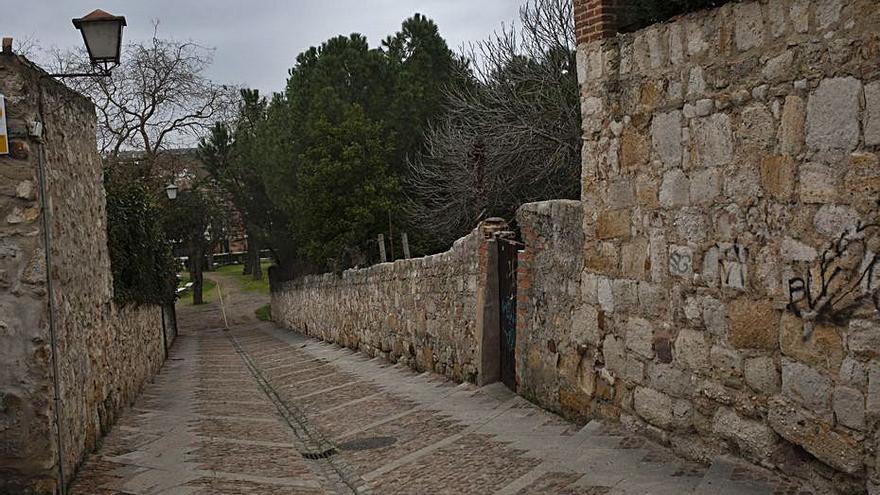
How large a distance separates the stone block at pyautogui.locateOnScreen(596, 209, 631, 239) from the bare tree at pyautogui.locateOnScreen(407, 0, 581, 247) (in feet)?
30.1

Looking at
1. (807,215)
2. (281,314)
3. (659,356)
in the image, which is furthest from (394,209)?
(807,215)

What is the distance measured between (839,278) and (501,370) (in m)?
5.29

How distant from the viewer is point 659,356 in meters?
6.07

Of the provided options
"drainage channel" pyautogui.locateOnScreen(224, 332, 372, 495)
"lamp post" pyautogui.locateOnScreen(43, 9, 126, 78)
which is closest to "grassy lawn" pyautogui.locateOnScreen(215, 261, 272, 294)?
"drainage channel" pyautogui.locateOnScreen(224, 332, 372, 495)

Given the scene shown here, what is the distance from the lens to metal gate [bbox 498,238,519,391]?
8.96 m

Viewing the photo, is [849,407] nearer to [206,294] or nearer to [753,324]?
[753,324]

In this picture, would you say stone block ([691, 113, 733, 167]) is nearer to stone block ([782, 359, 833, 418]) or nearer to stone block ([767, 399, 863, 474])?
stone block ([782, 359, 833, 418])

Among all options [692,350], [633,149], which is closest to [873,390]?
[692,350]

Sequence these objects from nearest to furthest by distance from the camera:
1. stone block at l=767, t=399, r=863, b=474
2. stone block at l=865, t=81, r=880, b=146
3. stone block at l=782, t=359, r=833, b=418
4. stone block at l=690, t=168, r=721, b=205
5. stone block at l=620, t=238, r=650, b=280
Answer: stone block at l=865, t=81, r=880, b=146 → stone block at l=767, t=399, r=863, b=474 → stone block at l=782, t=359, r=833, b=418 → stone block at l=690, t=168, r=721, b=205 → stone block at l=620, t=238, r=650, b=280

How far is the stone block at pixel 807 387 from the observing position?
14.9ft

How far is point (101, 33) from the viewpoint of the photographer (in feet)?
25.1

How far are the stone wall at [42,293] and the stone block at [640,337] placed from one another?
13.3 ft

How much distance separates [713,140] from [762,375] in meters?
1.45

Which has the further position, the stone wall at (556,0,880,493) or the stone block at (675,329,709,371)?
the stone block at (675,329,709,371)
